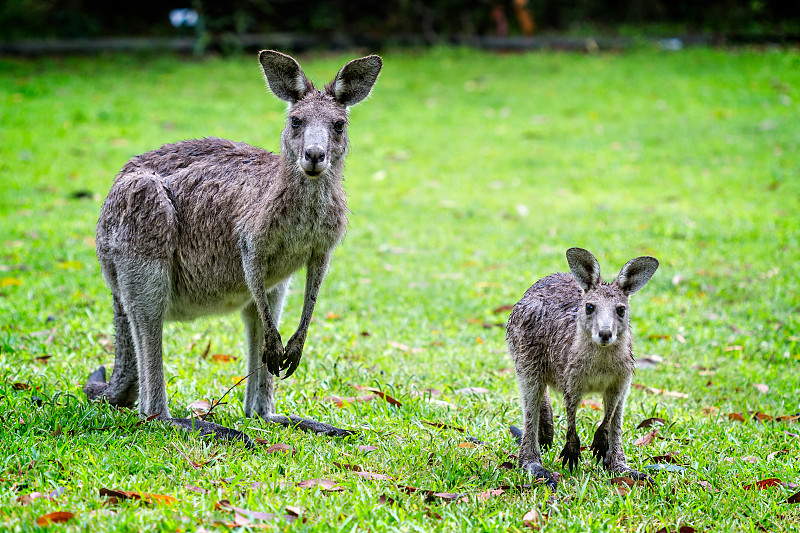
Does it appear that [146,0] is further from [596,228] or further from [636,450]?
[636,450]

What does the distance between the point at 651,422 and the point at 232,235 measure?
213cm

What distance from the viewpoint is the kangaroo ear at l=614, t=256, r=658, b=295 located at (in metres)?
3.34

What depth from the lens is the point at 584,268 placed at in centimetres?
341

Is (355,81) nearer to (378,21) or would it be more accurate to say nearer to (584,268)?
(584,268)

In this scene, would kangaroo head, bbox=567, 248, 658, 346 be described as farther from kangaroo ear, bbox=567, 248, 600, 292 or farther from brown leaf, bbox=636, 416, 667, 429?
brown leaf, bbox=636, 416, 667, 429

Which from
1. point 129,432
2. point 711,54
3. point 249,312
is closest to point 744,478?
point 249,312

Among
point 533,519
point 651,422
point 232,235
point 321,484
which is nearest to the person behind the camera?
point 533,519

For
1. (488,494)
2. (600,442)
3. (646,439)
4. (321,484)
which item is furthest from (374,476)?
(646,439)

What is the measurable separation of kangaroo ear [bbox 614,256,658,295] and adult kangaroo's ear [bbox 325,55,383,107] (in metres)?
1.29

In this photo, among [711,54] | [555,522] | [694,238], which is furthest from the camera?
[711,54]

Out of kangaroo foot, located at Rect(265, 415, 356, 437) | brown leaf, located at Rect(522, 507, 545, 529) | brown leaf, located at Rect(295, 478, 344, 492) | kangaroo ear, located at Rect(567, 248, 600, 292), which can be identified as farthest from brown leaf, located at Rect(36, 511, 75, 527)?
kangaroo ear, located at Rect(567, 248, 600, 292)

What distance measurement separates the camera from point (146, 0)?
54.4ft

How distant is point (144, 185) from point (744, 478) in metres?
2.78

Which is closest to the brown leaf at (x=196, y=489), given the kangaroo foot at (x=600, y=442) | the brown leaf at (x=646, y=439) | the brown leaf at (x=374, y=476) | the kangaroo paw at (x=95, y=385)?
the brown leaf at (x=374, y=476)
